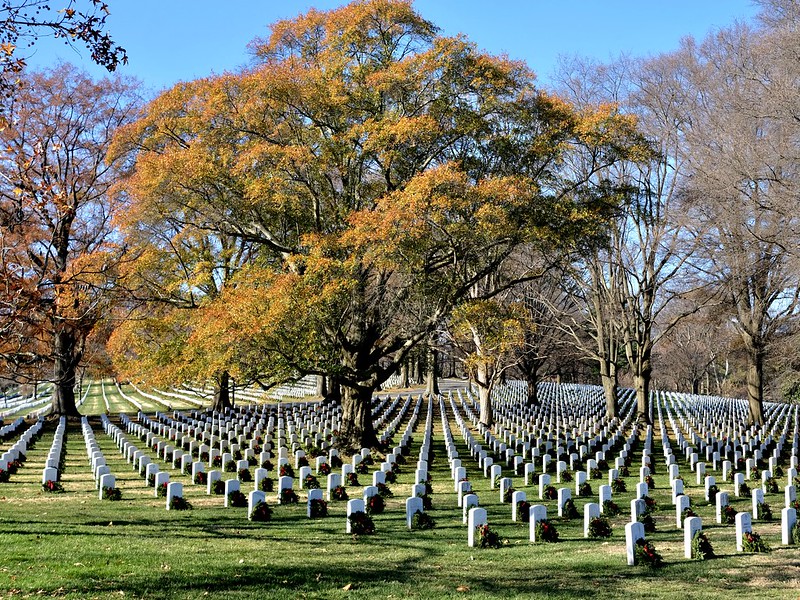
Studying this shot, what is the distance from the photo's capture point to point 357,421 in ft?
64.6

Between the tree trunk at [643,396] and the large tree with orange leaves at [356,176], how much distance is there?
1251cm

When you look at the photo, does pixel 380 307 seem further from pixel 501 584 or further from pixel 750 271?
pixel 750 271

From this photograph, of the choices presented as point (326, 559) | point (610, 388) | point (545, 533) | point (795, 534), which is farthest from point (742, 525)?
point (610, 388)

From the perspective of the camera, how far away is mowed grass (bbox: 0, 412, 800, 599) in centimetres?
728

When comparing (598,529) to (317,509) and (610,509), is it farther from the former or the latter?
(317,509)

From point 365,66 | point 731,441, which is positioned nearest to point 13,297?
point 365,66

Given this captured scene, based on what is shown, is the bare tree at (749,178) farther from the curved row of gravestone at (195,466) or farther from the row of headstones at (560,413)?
the curved row of gravestone at (195,466)

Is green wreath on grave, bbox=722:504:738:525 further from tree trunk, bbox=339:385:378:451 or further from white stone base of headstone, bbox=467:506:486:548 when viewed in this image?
tree trunk, bbox=339:385:378:451

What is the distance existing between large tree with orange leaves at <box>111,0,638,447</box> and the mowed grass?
531cm

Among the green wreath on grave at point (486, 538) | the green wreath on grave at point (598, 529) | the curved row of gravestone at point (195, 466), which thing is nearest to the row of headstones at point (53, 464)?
the curved row of gravestone at point (195, 466)

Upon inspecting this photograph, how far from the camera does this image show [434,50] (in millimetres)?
17047

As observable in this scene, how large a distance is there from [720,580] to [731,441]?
50.1 ft

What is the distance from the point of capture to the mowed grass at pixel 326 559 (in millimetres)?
7279

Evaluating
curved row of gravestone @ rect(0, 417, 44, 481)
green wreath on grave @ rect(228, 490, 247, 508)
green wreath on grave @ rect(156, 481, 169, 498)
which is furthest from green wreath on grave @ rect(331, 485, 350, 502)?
curved row of gravestone @ rect(0, 417, 44, 481)
